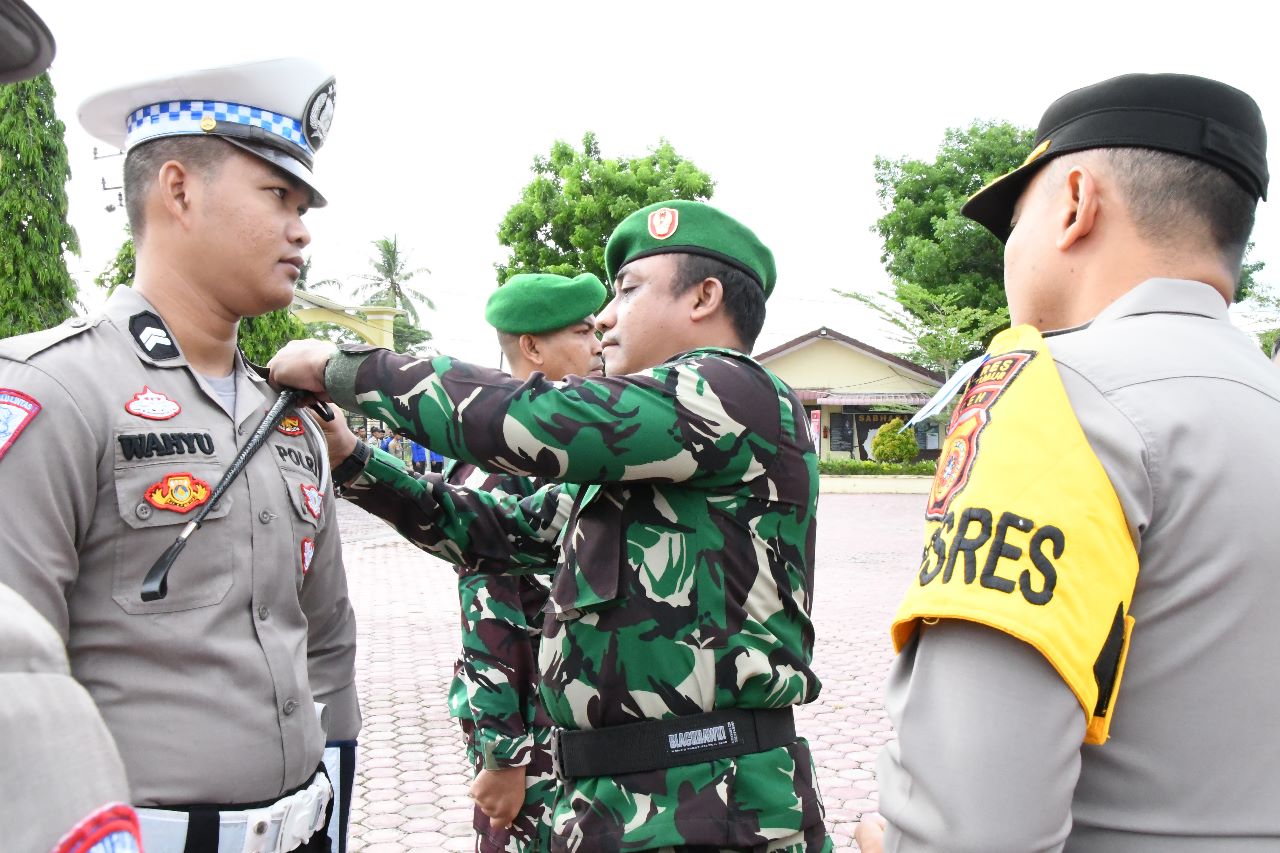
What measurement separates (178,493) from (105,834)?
4.19ft

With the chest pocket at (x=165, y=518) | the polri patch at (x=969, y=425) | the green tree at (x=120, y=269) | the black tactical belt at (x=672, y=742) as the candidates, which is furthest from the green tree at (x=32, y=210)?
the polri patch at (x=969, y=425)

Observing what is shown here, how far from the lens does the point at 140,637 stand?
1605 mm

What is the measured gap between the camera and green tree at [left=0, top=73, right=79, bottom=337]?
14.9 meters

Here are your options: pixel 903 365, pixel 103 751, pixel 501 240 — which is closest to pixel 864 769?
pixel 103 751

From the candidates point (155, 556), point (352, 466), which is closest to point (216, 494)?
point (155, 556)

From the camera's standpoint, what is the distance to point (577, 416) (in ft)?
5.94

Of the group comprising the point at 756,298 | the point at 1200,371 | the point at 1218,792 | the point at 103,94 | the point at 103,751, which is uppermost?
the point at 103,94

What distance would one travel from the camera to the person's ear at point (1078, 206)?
4.44ft

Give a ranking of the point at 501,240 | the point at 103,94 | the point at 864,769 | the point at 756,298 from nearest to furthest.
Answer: the point at 103,94, the point at 756,298, the point at 864,769, the point at 501,240

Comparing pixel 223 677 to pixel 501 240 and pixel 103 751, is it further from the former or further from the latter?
pixel 501 240

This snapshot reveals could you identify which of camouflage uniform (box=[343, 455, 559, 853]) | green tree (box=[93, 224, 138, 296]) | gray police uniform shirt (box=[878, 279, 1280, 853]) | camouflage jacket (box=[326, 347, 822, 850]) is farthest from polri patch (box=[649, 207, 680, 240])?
green tree (box=[93, 224, 138, 296])

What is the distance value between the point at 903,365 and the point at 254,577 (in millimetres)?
33845

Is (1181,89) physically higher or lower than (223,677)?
higher

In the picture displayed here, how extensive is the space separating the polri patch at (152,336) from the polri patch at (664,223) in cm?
112
